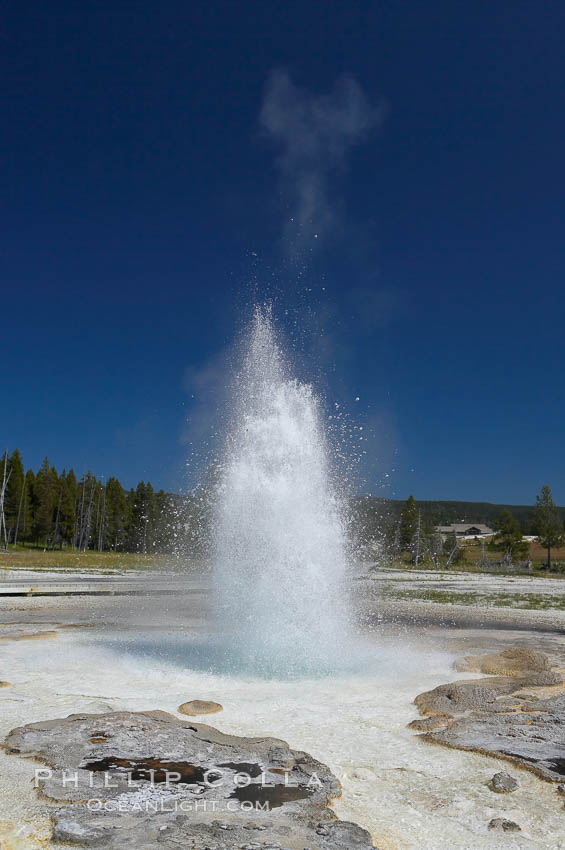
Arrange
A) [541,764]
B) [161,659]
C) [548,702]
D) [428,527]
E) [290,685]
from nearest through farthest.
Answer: [541,764]
[548,702]
[290,685]
[161,659]
[428,527]

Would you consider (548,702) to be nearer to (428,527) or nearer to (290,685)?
(290,685)

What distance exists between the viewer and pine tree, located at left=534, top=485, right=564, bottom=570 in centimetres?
6412

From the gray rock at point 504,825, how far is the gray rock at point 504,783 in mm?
774

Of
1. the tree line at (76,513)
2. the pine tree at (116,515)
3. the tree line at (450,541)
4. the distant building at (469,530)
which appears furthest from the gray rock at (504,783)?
the distant building at (469,530)

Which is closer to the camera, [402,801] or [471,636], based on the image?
[402,801]

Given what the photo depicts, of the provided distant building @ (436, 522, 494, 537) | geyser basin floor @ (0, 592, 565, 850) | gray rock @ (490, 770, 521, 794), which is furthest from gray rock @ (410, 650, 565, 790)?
distant building @ (436, 522, 494, 537)

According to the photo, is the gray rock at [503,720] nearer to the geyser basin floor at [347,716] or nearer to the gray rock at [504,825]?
A: the geyser basin floor at [347,716]

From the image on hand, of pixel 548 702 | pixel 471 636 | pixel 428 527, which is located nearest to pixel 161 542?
pixel 428 527

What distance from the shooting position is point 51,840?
5.12 m

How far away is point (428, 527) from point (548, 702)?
244 feet

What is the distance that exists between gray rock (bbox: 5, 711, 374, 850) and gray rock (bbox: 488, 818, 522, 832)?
123cm

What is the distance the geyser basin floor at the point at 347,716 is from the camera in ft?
19.0

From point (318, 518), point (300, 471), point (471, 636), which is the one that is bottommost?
point (471, 636)

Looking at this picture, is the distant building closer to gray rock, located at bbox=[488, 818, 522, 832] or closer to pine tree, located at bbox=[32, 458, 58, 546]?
pine tree, located at bbox=[32, 458, 58, 546]
